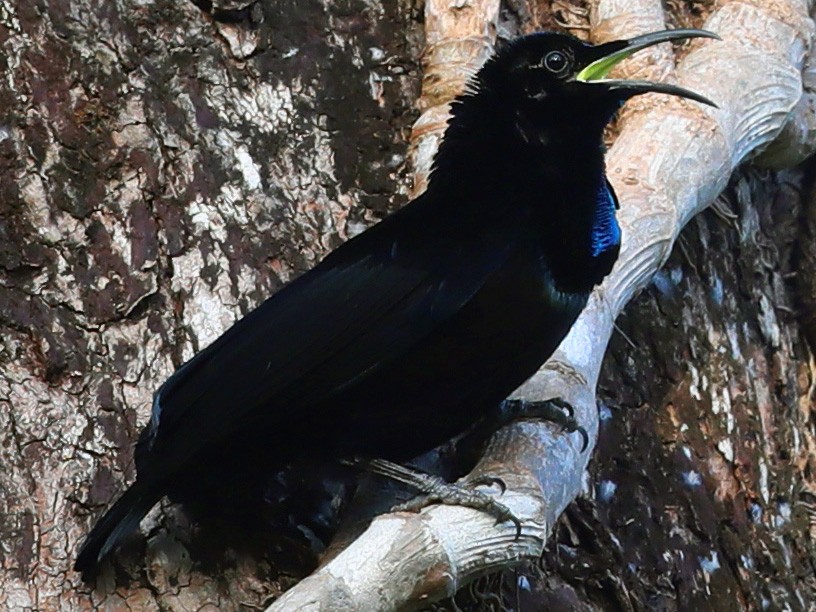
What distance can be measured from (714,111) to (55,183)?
1730 millimetres

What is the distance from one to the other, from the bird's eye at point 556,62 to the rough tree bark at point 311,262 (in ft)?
1.70

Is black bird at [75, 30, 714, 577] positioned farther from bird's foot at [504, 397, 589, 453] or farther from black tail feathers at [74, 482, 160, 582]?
bird's foot at [504, 397, 589, 453]

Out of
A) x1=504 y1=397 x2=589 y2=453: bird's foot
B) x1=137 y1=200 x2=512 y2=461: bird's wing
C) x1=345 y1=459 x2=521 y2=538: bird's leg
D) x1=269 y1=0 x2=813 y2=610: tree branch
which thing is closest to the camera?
x1=269 y1=0 x2=813 y2=610: tree branch

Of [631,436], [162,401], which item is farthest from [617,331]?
[162,401]

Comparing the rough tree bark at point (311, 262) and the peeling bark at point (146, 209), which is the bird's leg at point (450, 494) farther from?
the peeling bark at point (146, 209)

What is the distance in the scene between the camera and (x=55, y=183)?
341cm

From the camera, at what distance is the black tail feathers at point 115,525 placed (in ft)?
9.62

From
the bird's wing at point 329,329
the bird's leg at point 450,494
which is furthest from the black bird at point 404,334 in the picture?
the bird's leg at point 450,494

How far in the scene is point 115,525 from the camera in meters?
2.94

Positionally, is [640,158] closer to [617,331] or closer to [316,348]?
[617,331]

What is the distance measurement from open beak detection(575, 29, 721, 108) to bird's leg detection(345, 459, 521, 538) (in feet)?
2.94

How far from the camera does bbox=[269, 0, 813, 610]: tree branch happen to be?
9.04 ft

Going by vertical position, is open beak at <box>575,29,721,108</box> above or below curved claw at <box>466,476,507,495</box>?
above

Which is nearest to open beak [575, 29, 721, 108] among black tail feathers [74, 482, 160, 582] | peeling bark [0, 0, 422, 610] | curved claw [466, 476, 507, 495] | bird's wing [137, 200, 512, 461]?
bird's wing [137, 200, 512, 461]
